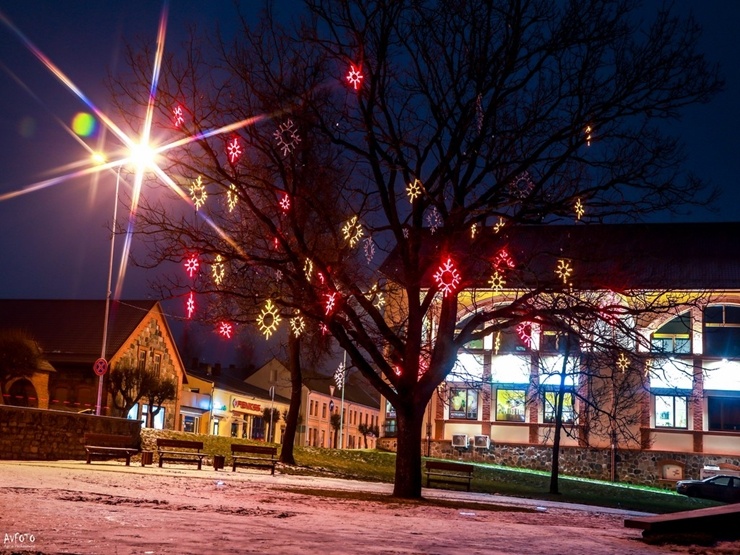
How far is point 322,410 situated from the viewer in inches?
3629

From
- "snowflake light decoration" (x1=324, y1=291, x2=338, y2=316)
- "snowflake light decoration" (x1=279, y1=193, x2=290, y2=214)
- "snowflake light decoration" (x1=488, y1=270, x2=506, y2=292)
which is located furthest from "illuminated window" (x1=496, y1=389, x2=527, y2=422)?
"snowflake light decoration" (x1=488, y1=270, x2=506, y2=292)

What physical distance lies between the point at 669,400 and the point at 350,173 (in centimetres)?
3444

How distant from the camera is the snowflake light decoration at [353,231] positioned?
69.6 ft

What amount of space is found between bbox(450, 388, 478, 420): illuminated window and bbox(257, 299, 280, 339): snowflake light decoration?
33908 mm

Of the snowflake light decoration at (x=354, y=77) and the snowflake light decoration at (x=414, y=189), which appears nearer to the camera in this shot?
the snowflake light decoration at (x=354, y=77)

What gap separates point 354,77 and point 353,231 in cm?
350

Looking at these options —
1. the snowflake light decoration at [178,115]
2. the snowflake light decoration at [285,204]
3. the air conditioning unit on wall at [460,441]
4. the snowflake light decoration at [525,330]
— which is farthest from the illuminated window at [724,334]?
the snowflake light decoration at [178,115]

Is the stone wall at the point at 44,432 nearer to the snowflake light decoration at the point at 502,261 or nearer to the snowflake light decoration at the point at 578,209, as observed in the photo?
the snowflake light decoration at the point at 502,261

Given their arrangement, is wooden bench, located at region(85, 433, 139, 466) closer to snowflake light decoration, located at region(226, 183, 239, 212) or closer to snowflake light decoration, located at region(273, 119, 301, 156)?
snowflake light decoration, located at region(226, 183, 239, 212)

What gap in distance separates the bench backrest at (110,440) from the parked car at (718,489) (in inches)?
1008

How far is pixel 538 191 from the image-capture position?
21047 millimetres

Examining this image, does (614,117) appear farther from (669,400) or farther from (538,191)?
(669,400)

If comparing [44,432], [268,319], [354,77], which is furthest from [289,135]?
[44,432]

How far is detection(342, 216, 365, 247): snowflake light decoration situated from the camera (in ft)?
69.6
